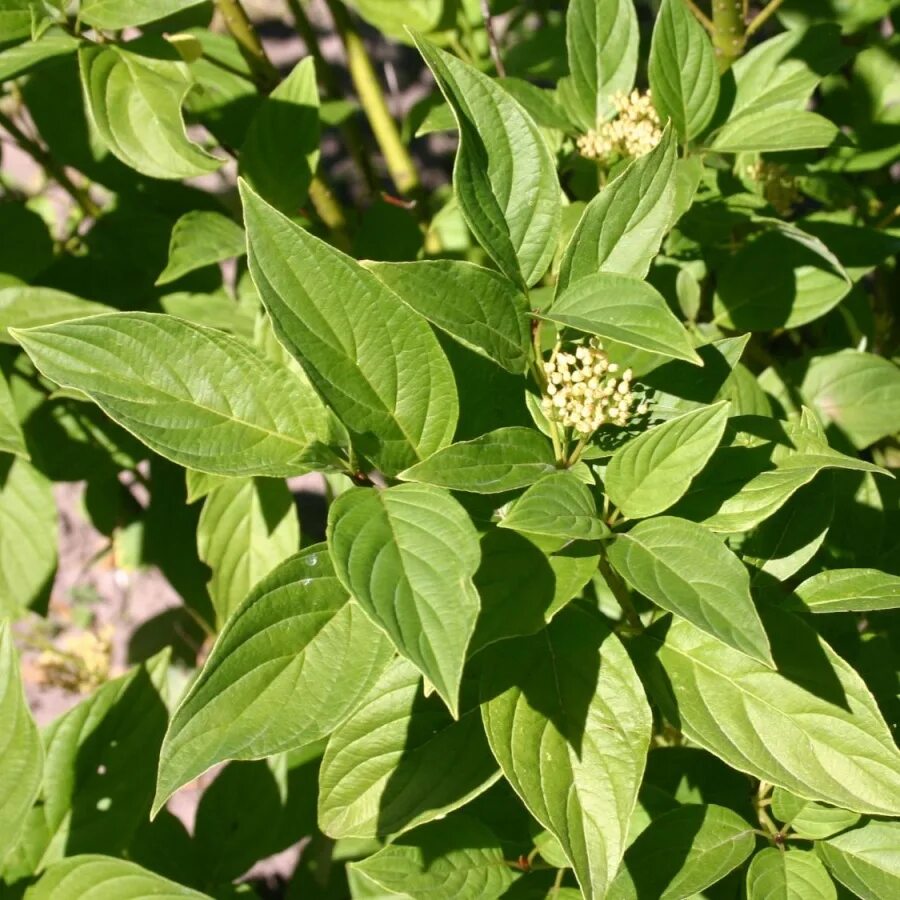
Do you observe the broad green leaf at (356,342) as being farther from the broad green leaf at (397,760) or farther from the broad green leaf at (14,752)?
the broad green leaf at (14,752)

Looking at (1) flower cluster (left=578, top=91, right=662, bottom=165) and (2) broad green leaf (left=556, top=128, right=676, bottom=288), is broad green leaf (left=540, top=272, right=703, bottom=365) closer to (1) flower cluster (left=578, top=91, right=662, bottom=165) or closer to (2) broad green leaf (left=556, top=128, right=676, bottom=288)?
(2) broad green leaf (left=556, top=128, right=676, bottom=288)

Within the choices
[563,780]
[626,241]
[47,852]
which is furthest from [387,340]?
[47,852]

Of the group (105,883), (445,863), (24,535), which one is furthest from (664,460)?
(24,535)

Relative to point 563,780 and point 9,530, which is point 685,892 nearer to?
point 563,780

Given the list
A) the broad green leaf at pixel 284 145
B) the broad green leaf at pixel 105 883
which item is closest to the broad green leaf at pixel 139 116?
the broad green leaf at pixel 284 145

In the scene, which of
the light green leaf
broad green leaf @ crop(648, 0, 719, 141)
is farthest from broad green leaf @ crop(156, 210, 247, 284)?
the light green leaf

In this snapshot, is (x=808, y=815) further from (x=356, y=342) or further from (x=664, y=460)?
(x=356, y=342)
